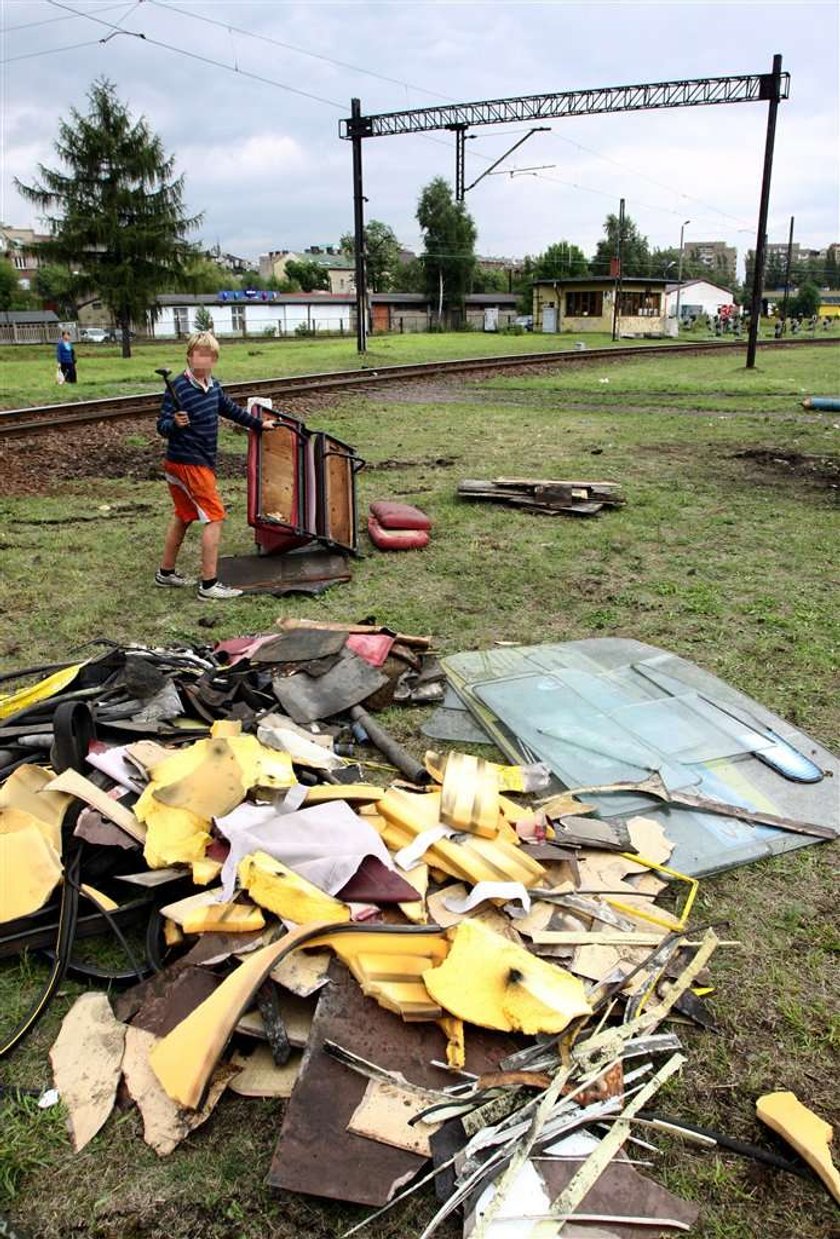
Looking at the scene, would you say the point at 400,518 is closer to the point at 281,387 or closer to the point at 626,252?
the point at 281,387

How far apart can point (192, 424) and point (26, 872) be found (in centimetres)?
362

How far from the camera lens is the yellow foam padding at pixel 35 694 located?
4.18 metres

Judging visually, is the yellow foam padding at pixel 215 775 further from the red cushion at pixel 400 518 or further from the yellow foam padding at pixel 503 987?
the red cushion at pixel 400 518

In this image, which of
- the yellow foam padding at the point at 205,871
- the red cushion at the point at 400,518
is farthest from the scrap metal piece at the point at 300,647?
the red cushion at the point at 400,518

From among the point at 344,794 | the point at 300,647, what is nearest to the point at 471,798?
the point at 344,794

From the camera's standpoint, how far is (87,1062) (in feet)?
8.00

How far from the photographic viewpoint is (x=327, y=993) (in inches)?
96.5

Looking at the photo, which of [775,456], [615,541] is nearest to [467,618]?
[615,541]

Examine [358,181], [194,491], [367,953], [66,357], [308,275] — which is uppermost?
[308,275]

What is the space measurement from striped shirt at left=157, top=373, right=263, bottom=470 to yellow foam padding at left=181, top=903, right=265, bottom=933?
384 cm

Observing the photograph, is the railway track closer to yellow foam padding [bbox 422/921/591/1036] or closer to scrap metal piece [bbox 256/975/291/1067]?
scrap metal piece [bbox 256/975/291/1067]

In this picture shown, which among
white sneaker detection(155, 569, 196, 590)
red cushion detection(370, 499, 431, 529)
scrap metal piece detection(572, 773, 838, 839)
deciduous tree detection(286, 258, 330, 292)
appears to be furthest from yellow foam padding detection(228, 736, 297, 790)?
deciduous tree detection(286, 258, 330, 292)

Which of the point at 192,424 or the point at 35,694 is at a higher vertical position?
the point at 192,424

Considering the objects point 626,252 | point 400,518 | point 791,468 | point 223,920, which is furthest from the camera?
point 626,252
